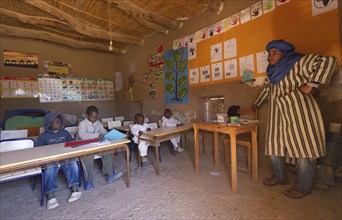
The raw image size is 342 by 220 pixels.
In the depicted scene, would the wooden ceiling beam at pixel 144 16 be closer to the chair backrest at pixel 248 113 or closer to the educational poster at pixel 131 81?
the educational poster at pixel 131 81

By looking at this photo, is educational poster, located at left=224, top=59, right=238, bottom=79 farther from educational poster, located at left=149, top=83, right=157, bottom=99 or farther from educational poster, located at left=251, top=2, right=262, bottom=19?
educational poster, located at left=149, top=83, right=157, bottom=99

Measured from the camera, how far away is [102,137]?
7.86ft

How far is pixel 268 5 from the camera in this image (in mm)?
2619

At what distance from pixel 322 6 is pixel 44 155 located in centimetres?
349

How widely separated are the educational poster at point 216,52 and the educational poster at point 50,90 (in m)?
4.32

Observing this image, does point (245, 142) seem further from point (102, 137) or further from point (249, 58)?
point (102, 137)

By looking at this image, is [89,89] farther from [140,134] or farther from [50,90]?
[140,134]

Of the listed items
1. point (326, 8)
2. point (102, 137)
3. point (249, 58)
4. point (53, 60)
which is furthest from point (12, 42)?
point (326, 8)

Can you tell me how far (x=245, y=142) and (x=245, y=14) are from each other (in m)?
2.05

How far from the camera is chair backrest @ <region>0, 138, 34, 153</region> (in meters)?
1.98

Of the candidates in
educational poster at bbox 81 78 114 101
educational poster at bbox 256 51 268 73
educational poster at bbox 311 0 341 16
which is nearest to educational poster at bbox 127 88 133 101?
educational poster at bbox 81 78 114 101

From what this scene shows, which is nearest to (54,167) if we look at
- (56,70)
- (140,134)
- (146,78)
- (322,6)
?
(140,134)

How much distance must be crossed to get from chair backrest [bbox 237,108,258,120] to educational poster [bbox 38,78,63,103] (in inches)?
192

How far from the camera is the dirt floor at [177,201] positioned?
174 centimetres
